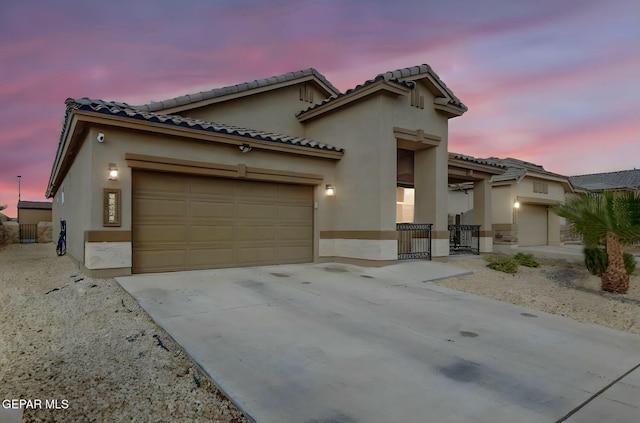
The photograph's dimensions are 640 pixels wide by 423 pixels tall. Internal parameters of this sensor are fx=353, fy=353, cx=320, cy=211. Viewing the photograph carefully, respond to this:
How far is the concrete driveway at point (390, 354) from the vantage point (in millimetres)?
3273

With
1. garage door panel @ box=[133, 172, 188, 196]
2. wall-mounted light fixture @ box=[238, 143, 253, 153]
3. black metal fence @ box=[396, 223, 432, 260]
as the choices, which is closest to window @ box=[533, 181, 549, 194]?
black metal fence @ box=[396, 223, 432, 260]

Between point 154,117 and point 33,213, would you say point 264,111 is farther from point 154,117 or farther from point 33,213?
point 33,213

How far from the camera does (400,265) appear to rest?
35.5 ft

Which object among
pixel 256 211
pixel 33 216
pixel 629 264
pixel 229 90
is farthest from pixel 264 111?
pixel 33 216

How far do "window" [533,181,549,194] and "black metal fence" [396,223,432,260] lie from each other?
1155cm

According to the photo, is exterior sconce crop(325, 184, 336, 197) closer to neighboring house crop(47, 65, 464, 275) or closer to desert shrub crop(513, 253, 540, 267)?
neighboring house crop(47, 65, 464, 275)

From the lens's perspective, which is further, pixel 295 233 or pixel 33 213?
pixel 33 213

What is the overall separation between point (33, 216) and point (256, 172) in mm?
44435

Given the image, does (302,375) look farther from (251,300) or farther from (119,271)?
(119,271)

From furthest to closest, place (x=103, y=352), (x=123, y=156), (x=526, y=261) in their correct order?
1. (x=526, y=261)
2. (x=123, y=156)
3. (x=103, y=352)

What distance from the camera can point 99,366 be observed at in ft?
12.4

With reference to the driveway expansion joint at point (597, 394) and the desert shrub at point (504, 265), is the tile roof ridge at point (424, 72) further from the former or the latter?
the driveway expansion joint at point (597, 394)

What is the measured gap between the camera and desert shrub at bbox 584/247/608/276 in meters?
10.8

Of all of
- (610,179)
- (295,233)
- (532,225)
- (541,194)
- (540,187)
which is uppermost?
(610,179)
